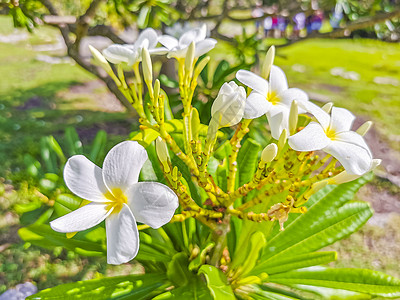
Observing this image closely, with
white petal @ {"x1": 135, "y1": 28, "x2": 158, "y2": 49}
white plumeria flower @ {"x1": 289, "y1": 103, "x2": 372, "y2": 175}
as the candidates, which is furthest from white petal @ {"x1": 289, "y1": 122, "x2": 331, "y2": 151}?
white petal @ {"x1": 135, "y1": 28, "x2": 158, "y2": 49}

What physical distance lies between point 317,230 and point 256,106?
599 millimetres

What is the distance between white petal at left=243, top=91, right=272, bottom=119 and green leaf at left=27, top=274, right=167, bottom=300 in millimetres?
689

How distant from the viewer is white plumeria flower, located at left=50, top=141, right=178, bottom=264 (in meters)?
0.64

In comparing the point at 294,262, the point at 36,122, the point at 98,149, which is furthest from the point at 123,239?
the point at 36,122

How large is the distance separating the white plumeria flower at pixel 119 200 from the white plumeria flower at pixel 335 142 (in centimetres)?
27

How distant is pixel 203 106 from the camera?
6.34 feet

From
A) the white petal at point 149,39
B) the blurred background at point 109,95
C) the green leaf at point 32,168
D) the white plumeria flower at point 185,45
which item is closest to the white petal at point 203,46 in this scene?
the white plumeria flower at point 185,45

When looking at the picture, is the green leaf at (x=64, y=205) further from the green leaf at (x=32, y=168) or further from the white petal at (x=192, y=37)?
the green leaf at (x=32, y=168)

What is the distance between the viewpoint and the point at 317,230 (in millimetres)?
1187

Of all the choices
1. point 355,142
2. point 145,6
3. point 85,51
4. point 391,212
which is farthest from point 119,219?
point 85,51

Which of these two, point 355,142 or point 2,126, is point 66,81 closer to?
point 2,126

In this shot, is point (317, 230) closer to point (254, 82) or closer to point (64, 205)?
point (254, 82)

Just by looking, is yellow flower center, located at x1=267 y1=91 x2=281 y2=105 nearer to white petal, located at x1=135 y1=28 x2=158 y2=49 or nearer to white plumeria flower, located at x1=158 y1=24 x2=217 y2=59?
white plumeria flower, located at x1=158 y1=24 x2=217 y2=59

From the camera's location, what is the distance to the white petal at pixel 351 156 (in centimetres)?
68
